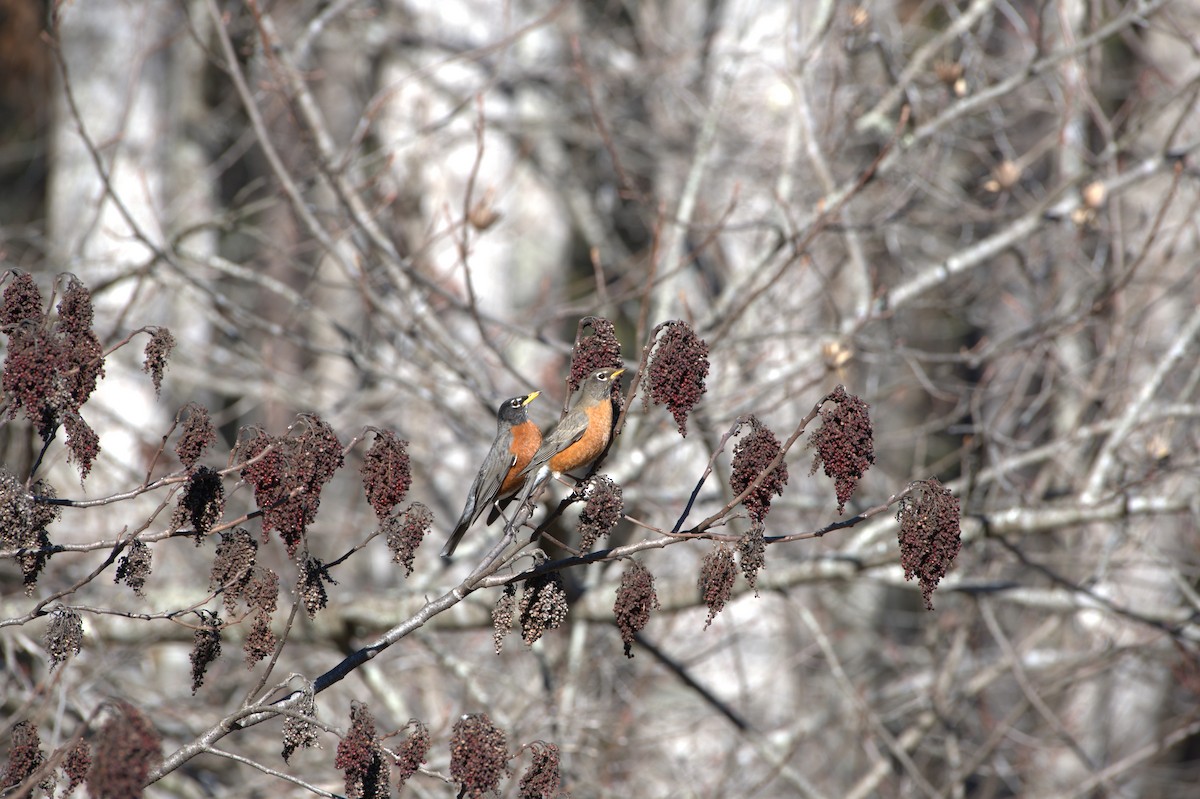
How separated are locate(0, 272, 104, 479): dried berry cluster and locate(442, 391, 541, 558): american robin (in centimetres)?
97

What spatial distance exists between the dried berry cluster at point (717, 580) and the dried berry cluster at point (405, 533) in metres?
0.61

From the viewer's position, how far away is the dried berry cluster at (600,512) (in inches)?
93.0

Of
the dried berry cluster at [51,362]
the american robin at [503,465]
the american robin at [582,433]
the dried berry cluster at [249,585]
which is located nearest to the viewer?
the dried berry cluster at [51,362]

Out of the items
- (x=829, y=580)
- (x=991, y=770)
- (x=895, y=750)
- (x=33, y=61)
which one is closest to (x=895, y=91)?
(x=829, y=580)

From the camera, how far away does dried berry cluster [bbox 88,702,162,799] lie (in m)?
1.92

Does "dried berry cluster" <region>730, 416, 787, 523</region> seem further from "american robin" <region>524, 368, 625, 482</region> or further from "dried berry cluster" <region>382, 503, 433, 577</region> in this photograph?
"dried berry cluster" <region>382, 503, 433, 577</region>

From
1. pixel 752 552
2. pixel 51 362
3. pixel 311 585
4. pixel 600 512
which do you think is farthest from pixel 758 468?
pixel 51 362

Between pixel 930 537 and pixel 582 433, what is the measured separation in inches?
35.5

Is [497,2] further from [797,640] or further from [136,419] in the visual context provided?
[797,640]

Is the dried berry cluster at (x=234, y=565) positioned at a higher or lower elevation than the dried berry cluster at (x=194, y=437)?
lower

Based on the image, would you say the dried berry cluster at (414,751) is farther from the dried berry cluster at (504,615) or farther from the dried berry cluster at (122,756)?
the dried berry cluster at (122,756)

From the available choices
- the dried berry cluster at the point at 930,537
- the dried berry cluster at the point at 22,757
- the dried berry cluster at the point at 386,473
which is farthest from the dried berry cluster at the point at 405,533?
the dried berry cluster at the point at 930,537

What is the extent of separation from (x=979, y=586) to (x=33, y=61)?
9.63 metres

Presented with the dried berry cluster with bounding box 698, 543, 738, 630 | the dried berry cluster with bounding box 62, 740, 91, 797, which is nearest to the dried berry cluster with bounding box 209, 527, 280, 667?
the dried berry cluster with bounding box 62, 740, 91, 797
